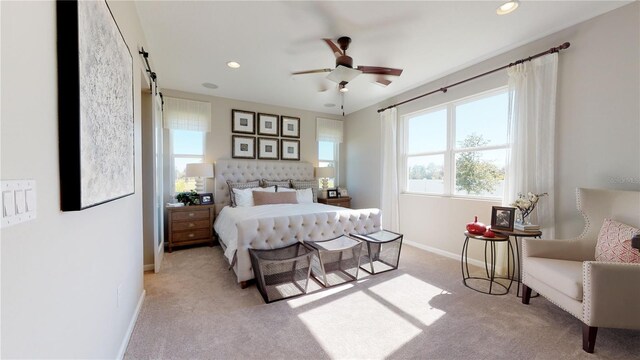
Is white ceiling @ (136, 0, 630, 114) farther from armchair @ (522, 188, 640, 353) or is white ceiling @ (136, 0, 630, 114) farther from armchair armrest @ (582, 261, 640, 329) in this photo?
armchair armrest @ (582, 261, 640, 329)

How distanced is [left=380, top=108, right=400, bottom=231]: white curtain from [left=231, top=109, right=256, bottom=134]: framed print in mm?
2575

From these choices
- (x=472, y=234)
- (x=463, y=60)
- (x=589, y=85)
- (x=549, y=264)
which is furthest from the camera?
(x=463, y=60)

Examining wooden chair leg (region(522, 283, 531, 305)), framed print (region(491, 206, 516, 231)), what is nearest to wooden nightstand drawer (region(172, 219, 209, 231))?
framed print (region(491, 206, 516, 231))

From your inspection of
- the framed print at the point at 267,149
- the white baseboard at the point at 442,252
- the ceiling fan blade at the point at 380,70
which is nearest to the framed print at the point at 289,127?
the framed print at the point at 267,149

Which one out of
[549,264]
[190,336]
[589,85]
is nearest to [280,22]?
[190,336]

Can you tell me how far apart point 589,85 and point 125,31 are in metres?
4.09

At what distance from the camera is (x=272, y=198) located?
4340mm

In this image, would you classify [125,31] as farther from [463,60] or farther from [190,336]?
[463,60]

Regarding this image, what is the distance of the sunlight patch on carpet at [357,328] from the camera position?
176 cm

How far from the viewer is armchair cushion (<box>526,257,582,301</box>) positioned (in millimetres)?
1838

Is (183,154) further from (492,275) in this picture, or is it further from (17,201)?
(492,275)

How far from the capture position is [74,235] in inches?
41.1

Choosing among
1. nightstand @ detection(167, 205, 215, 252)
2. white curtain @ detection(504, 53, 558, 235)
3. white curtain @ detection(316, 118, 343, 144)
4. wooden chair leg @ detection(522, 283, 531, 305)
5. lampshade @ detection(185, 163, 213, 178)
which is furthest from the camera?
white curtain @ detection(316, 118, 343, 144)

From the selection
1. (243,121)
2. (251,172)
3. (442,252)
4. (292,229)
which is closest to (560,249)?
(442,252)
